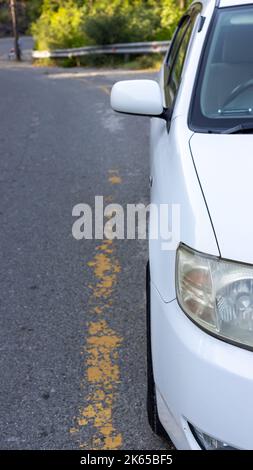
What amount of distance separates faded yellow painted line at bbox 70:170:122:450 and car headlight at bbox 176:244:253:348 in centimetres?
91

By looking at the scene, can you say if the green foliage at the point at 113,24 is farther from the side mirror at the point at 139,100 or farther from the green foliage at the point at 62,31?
the side mirror at the point at 139,100

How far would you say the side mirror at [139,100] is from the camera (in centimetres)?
277

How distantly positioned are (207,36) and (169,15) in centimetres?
1970

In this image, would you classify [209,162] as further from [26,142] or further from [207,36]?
[26,142]

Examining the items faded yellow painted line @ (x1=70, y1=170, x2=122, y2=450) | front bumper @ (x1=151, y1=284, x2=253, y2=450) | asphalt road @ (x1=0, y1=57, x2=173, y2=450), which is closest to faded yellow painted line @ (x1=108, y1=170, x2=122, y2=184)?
asphalt road @ (x1=0, y1=57, x2=173, y2=450)

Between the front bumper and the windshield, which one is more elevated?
the windshield

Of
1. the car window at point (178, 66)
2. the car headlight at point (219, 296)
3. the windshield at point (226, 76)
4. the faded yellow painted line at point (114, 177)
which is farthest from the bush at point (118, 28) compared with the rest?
the car headlight at point (219, 296)

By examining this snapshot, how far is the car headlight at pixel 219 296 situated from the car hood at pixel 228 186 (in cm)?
6

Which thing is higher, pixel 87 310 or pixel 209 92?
pixel 209 92

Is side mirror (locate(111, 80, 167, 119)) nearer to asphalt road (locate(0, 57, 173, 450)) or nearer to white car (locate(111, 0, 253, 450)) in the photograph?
white car (locate(111, 0, 253, 450))

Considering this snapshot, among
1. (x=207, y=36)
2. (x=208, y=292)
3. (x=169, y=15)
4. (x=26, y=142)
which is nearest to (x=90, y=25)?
(x=169, y=15)

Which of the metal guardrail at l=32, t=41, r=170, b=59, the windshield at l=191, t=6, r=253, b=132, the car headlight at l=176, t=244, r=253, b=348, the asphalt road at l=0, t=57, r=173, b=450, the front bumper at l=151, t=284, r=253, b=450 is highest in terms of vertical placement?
the windshield at l=191, t=6, r=253, b=132

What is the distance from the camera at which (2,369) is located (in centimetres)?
289

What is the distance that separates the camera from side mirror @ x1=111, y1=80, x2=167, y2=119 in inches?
109
